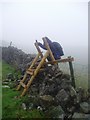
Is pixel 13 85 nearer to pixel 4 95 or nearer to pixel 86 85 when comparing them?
pixel 4 95

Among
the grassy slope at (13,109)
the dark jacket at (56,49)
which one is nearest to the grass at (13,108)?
the grassy slope at (13,109)

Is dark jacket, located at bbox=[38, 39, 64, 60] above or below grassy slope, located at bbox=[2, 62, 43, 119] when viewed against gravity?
above

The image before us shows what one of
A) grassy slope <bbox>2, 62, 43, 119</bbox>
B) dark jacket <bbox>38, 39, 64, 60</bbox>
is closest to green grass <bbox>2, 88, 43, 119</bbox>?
grassy slope <bbox>2, 62, 43, 119</bbox>

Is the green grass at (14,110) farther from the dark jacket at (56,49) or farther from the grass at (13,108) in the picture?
the dark jacket at (56,49)

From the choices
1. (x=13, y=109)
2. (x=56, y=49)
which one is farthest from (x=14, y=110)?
(x=56, y=49)

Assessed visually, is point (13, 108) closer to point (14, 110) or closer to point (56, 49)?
point (14, 110)

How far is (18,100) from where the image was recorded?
8586 mm

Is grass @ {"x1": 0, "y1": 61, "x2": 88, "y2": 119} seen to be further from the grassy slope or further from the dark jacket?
the dark jacket

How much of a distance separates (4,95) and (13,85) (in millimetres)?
1362

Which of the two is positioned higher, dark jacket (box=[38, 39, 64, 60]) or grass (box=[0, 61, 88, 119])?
dark jacket (box=[38, 39, 64, 60])

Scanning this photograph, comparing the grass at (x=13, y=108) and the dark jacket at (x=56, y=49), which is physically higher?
the dark jacket at (x=56, y=49)

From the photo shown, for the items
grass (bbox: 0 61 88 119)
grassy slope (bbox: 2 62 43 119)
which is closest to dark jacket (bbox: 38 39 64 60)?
grass (bbox: 0 61 88 119)

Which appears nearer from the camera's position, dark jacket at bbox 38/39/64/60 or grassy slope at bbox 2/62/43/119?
grassy slope at bbox 2/62/43/119

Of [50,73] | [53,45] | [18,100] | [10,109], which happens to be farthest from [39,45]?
[10,109]
